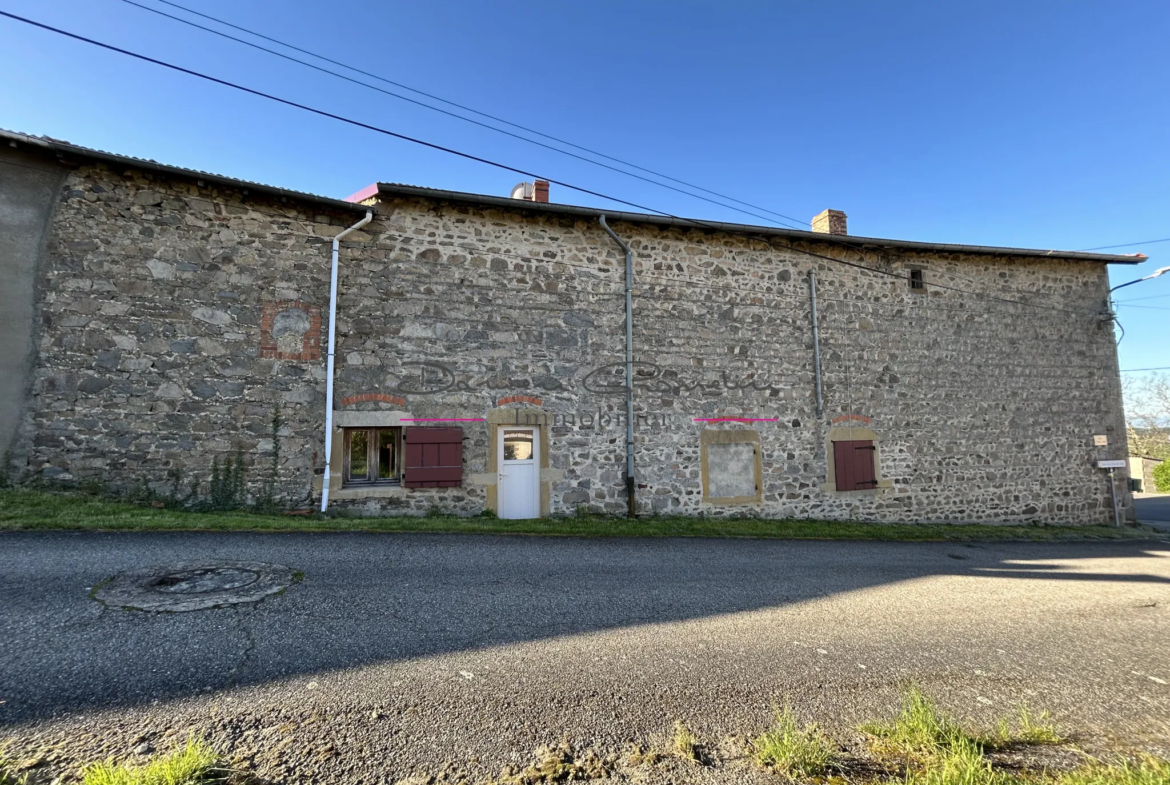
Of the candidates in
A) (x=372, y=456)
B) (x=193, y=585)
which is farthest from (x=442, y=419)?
(x=193, y=585)

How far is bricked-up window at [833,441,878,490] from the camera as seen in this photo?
36.3 feet

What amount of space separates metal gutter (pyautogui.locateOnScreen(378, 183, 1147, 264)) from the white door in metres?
3.87

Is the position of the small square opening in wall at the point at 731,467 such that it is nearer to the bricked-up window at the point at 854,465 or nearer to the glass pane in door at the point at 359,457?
the bricked-up window at the point at 854,465

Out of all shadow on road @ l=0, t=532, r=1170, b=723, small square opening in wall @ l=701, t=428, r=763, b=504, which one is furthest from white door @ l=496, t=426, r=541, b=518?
small square opening in wall @ l=701, t=428, r=763, b=504

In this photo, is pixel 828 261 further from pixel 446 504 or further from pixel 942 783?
pixel 942 783

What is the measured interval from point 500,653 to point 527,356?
6.43 metres

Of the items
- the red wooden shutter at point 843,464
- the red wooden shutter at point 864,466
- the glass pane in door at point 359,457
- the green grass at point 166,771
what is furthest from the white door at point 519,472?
the green grass at point 166,771

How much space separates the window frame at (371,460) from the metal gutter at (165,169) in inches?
140

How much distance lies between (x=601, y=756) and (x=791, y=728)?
95 cm

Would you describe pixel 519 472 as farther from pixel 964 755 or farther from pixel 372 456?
pixel 964 755

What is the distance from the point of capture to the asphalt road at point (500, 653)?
259 cm

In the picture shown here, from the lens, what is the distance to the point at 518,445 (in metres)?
9.52

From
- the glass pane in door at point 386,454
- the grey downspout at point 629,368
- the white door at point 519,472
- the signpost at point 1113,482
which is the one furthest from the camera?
the signpost at point 1113,482

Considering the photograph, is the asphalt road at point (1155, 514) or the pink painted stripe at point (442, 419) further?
the asphalt road at point (1155, 514)
